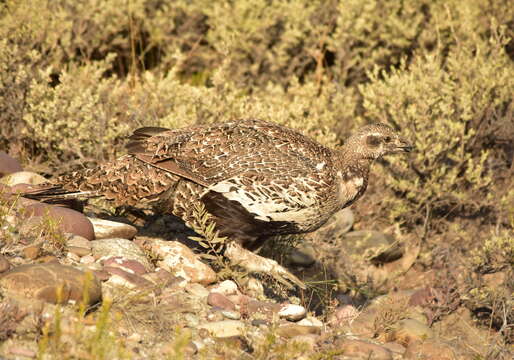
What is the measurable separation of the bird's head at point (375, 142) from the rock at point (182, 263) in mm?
1543

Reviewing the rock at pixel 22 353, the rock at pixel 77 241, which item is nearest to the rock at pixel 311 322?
the rock at pixel 77 241

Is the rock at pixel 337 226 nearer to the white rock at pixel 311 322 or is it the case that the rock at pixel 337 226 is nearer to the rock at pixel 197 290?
the white rock at pixel 311 322

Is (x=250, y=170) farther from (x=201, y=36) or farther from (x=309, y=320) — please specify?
(x=201, y=36)

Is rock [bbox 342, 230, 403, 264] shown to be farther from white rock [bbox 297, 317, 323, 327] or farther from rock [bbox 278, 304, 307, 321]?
rock [bbox 278, 304, 307, 321]

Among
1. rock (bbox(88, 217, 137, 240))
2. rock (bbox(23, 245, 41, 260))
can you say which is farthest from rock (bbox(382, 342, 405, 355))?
rock (bbox(23, 245, 41, 260))

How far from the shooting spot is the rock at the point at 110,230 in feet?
16.7

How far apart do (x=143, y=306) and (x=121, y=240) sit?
114 centimetres

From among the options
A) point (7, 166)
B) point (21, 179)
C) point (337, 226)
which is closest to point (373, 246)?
point (337, 226)

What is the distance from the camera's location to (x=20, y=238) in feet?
14.1

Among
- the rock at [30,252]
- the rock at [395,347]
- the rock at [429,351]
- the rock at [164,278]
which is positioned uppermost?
the rock at [30,252]

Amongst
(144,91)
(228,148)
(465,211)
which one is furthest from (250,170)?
(465,211)

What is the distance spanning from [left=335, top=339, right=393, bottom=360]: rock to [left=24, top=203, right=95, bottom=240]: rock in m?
1.92

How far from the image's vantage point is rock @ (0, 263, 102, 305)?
3.53 meters

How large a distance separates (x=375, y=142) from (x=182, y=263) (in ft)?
6.07
